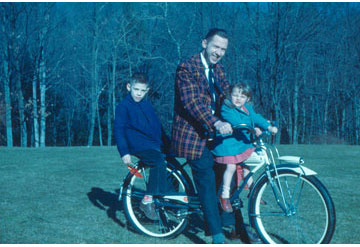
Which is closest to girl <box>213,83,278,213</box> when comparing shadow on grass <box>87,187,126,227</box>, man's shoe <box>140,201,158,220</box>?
man's shoe <box>140,201,158,220</box>

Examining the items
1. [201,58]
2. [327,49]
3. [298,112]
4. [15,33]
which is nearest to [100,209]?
[201,58]

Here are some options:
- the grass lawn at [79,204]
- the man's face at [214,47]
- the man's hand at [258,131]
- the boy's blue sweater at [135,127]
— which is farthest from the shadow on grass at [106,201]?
the man's face at [214,47]

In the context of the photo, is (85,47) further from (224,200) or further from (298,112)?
(224,200)

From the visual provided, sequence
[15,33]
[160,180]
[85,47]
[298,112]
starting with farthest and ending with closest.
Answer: [298,112]
[85,47]
[15,33]
[160,180]

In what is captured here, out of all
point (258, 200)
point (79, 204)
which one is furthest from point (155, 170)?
point (79, 204)

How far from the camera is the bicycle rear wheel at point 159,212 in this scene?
3988mm

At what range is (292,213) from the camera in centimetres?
342

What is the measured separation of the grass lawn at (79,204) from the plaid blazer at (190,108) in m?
1.10

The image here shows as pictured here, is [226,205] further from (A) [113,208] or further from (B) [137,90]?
(A) [113,208]

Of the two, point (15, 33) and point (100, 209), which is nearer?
point (100, 209)

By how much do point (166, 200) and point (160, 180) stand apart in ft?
0.78

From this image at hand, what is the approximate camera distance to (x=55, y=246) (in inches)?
140

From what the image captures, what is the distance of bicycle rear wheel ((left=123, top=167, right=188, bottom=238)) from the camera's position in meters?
3.99

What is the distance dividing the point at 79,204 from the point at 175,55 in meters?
19.8
